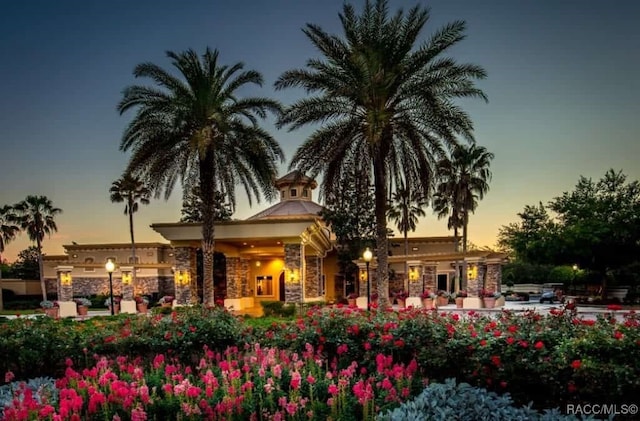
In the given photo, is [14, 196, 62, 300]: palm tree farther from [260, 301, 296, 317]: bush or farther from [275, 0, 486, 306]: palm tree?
[275, 0, 486, 306]: palm tree

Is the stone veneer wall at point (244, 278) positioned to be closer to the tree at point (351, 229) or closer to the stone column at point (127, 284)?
the tree at point (351, 229)

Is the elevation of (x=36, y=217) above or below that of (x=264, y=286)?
above

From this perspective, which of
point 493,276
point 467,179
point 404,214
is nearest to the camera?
point 493,276

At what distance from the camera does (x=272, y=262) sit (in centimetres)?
3591

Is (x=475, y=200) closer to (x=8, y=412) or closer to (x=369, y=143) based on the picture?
(x=369, y=143)

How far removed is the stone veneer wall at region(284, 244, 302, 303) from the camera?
83.4 ft

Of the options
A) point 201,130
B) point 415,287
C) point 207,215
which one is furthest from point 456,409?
point 415,287

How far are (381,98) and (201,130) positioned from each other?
292 inches

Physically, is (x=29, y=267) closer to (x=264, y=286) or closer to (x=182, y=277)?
(x=264, y=286)

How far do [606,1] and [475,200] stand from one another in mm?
23061

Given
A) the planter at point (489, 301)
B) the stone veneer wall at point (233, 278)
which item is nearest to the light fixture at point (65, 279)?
the stone veneer wall at point (233, 278)

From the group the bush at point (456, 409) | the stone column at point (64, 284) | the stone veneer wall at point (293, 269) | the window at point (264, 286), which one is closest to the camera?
the bush at point (456, 409)

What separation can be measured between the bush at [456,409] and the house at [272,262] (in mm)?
14168

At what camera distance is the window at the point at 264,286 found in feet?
118
